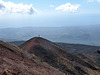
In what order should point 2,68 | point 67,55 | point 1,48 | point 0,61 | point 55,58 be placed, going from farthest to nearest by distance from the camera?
point 67,55
point 55,58
point 1,48
point 0,61
point 2,68

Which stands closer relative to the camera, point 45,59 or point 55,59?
point 45,59

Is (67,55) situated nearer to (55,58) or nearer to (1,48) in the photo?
(55,58)

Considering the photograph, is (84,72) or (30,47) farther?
(30,47)

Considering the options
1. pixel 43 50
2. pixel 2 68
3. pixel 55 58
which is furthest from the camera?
pixel 43 50

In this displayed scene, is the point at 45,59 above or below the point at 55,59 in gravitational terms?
above

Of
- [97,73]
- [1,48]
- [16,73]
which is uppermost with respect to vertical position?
[1,48]

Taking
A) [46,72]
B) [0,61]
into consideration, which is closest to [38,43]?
[46,72]

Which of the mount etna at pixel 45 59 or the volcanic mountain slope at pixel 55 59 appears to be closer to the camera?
the mount etna at pixel 45 59

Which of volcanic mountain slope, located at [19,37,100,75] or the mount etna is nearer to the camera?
the mount etna

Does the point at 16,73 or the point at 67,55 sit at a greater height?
the point at 16,73
